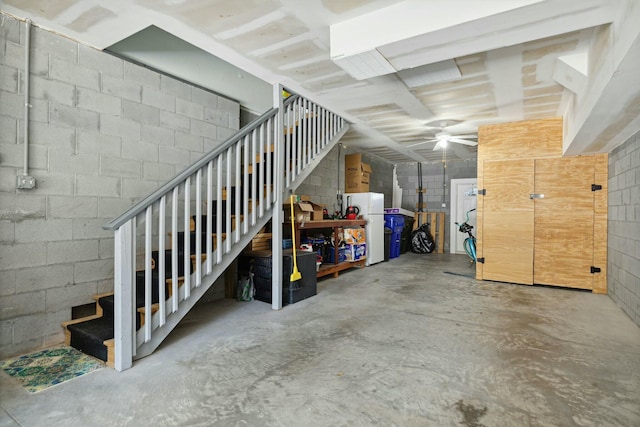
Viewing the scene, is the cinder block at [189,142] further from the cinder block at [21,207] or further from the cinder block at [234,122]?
the cinder block at [21,207]

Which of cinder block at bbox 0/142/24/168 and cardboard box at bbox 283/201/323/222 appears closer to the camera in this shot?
cinder block at bbox 0/142/24/168

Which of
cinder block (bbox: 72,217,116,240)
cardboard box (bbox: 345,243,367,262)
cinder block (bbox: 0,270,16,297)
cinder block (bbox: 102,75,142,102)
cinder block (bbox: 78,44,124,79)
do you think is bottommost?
cardboard box (bbox: 345,243,367,262)

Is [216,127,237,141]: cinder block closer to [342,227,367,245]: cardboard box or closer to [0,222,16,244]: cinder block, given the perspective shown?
[0,222,16,244]: cinder block

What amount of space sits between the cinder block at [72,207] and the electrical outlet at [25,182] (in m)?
0.15

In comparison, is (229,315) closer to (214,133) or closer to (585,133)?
(214,133)

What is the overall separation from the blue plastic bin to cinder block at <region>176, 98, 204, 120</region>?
4618 mm

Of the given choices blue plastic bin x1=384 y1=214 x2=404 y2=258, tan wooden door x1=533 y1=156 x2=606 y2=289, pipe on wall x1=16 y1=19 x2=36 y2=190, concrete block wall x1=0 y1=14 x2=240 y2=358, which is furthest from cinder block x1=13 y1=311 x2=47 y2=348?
blue plastic bin x1=384 y1=214 x2=404 y2=258

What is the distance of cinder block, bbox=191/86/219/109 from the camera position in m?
3.65

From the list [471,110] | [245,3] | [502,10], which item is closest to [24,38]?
[245,3]

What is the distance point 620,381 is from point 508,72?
264 centimetres

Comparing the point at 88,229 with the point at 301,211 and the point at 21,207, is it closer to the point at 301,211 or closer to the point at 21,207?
the point at 21,207

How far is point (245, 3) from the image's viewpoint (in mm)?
2230

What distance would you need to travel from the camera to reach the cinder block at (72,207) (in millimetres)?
2561

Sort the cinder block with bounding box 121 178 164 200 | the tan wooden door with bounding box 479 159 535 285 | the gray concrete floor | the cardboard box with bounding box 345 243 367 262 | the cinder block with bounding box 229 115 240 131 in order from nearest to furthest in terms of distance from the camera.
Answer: the gray concrete floor → the cinder block with bounding box 121 178 164 200 → the cinder block with bounding box 229 115 240 131 → the tan wooden door with bounding box 479 159 535 285 → the cardboard box with bounding box 345 243 367 262
